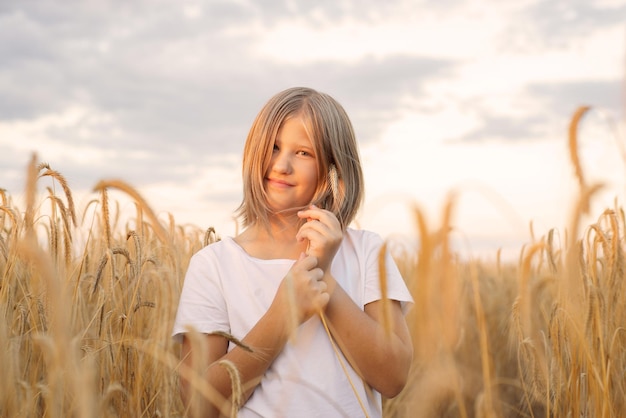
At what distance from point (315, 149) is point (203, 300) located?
21.7 inches

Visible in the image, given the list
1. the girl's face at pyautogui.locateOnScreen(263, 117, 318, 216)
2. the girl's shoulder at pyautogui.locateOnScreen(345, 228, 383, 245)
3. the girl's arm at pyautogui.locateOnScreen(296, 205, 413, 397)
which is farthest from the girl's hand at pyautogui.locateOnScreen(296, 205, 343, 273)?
the girl's shoulder at pyautogui.locateOnScreen(345, 228, 383, 245)

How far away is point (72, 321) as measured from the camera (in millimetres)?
1737

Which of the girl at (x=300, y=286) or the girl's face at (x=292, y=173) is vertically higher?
the girl's face at (x=292, y=173)

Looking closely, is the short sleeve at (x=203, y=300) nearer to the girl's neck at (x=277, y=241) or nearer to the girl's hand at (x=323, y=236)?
the girl's neck at (x=277, y=241)

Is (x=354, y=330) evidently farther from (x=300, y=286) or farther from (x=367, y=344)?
(x=300, y=286)

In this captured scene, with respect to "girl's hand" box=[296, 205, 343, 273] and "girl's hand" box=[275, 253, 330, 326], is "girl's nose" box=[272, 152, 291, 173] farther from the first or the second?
"girl's hand" box=[275, 253, 330, 326]

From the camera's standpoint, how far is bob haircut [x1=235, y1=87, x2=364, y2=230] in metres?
2.00

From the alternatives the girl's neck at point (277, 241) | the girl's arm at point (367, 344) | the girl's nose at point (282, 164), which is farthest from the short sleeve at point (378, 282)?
the girl's nose at point (282, 164)

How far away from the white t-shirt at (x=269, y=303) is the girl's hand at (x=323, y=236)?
17 cm

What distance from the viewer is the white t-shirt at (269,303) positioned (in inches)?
70.4

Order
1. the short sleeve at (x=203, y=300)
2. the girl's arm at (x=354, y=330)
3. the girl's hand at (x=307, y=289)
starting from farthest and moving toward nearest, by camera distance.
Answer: the short sleeve at (x=203, y=300)
the girl's arm at (x=354, y=330)
the girl's hand at (x=307, y=289)

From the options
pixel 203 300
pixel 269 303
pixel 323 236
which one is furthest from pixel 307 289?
pixel 203 300

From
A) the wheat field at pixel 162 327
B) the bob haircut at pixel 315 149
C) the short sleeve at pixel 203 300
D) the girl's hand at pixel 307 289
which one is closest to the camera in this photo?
the wheat field at pixel 162 327

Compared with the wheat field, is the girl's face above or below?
above
